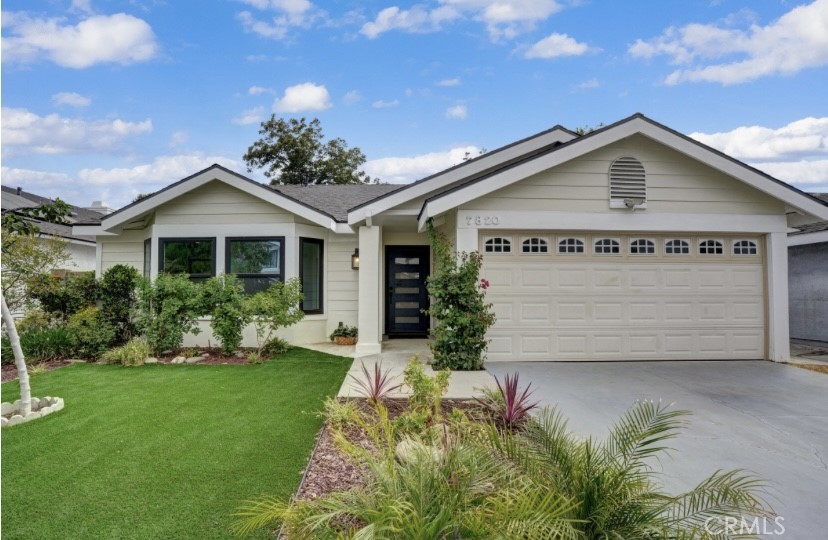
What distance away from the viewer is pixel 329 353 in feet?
27.4

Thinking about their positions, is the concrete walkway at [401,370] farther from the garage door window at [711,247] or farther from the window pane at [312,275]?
the garage door window at [711,247]

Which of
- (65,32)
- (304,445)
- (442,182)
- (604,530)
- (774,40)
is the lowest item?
(304,445)

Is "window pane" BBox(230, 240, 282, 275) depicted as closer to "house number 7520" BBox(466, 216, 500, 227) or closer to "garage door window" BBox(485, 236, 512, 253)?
"house number 7520" BBox(466, 216, 500, 227)

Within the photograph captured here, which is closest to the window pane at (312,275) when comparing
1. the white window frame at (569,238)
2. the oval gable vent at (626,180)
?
the white window frame at (569,238)

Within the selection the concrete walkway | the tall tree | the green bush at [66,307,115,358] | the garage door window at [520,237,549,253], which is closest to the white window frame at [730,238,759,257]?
the garage door window at [520,237,549,253]

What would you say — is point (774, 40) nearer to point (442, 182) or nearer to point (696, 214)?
point (696, 214)

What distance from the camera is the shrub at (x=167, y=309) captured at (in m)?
7.91

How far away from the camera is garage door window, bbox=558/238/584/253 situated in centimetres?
741

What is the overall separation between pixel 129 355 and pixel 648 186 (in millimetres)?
9619

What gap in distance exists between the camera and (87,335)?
782cm

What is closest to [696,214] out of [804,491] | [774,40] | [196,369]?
[804,491]

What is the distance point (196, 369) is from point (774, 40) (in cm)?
1499

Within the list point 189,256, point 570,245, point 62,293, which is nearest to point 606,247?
point 570,245

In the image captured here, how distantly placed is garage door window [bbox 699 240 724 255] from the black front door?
5.77 meters
